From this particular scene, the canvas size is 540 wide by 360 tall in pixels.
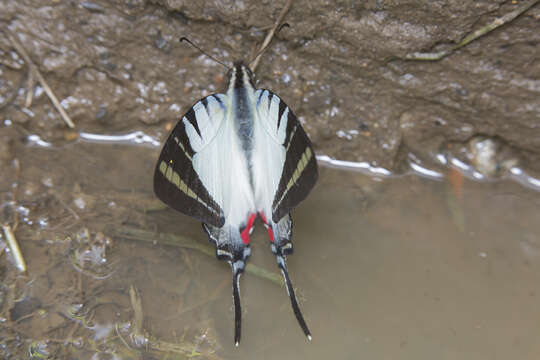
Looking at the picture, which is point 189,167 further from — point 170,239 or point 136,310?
point 136,310

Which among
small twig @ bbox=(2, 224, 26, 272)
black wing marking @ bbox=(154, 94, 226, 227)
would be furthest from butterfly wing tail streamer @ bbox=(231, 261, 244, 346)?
small twig @ bbox=(2, 224, 26, 272)

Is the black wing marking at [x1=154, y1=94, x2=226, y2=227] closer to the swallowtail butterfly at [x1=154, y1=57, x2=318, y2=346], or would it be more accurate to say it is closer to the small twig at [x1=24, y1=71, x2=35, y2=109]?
the swallowtail butterfly at [x1=154, y1=57, x2=318, y2=346]

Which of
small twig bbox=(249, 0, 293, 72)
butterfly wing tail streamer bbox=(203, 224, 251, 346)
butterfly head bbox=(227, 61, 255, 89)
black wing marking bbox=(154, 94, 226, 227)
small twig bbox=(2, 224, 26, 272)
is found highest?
small twig bbox=(249, 0, 293, 72)

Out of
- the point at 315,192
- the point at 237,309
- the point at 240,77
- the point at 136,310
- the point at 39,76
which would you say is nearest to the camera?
the point at 237,309

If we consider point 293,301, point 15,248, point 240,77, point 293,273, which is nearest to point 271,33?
point 240,77

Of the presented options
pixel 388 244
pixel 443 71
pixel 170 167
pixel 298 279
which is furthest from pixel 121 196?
pixel 443 71

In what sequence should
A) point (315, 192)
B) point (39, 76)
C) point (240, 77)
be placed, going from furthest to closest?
point (315, 192) → point (39, 76) → point (240, 77)

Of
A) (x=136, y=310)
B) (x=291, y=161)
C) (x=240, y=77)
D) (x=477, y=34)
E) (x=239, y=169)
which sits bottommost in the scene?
(x=136, y=310)
